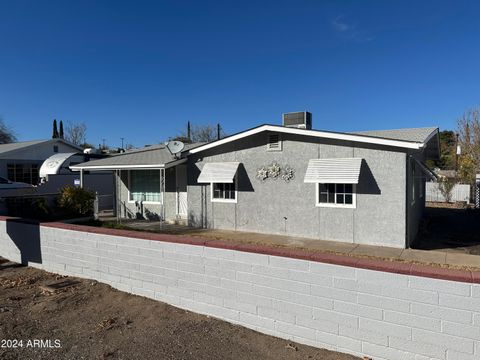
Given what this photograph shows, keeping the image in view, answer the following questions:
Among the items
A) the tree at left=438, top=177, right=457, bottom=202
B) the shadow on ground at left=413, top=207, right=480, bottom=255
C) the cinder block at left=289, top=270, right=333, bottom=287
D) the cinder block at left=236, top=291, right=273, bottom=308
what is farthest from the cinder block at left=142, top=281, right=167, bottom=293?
the tree at left=438, top=177, right=457, bottom=202

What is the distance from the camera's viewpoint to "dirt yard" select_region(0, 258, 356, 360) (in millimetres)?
3922

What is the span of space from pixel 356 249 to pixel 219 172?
537 centimetres

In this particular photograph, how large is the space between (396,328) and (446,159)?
150 ft

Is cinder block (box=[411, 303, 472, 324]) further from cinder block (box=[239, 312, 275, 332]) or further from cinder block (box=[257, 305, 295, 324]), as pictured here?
cinder block (box=[239, 312, 275, 332])

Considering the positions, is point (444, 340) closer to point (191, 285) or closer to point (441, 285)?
point (441, 285)

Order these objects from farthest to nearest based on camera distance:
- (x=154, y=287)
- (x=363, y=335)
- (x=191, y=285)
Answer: (x=154, y=287), (x=191, y=285), (x=363, y=335)

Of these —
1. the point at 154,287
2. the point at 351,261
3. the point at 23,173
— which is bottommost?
the point at 154,287

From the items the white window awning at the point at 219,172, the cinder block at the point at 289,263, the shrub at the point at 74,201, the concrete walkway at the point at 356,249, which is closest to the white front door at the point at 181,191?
the concrete walkway at the point at 356,249

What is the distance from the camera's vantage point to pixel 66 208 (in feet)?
43.0

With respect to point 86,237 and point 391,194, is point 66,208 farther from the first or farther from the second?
point 391,194

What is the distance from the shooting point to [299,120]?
13.3 metres

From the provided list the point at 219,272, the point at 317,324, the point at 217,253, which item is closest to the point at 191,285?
the point at 219,272

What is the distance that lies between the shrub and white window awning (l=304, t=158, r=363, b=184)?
337 inches

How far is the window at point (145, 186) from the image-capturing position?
15.4m
